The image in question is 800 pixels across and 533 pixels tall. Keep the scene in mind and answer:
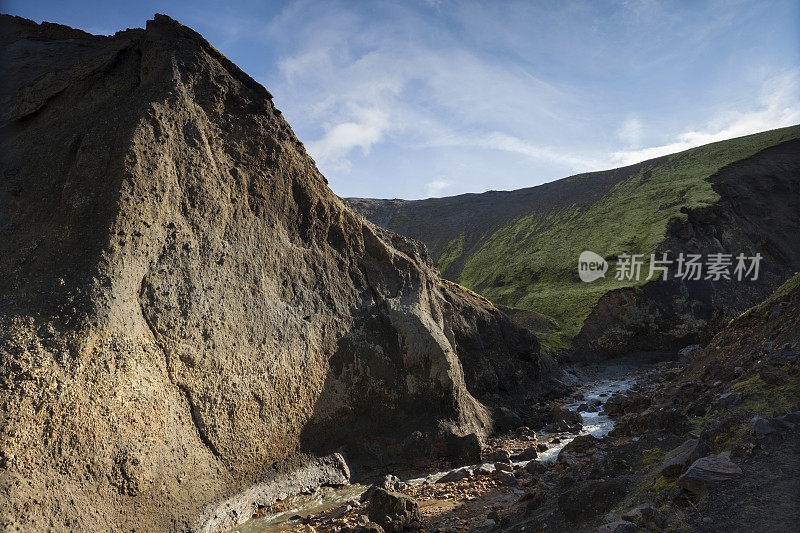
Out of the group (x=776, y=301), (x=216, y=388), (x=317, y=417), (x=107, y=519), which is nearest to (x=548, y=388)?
(x=776, y=301)

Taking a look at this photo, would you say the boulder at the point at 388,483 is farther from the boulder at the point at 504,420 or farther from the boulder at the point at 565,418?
the boulder at the point at 565,418

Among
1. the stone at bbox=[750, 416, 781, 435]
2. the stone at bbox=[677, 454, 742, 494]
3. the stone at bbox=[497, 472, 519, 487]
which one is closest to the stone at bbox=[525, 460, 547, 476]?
the stone at bbox=[497, 472, 519, 487]

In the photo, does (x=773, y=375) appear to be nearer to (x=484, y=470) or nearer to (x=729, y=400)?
(x=729, y=400)

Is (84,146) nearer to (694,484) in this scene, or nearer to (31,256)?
(31,256)

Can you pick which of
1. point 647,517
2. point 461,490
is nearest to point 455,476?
point 461,490

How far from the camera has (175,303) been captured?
9320 millimetres

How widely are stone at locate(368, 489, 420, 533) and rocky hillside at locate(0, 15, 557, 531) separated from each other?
9.38 ft

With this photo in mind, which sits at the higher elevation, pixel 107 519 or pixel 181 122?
pixel 181 122

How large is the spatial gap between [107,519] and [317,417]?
4.84 metres

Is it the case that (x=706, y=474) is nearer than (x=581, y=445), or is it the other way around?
(x=706, y=474)

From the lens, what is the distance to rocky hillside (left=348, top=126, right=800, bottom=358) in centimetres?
3550

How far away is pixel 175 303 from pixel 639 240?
47.6 m

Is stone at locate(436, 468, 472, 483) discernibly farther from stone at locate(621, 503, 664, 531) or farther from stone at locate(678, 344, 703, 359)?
stone at locate(678, 344, 703, 359)

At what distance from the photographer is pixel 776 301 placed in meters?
13.8
